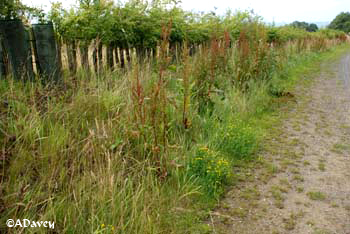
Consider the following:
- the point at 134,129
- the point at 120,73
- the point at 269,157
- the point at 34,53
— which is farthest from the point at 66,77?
the point at 269,157

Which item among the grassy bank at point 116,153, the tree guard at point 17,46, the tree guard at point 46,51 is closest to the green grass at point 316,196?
the grassy bank at point 116,153

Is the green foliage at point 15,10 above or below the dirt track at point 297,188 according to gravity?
above

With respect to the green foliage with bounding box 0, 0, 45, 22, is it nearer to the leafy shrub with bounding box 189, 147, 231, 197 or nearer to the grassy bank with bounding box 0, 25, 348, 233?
the grassy bank with bounding box 0, 25, 348, 233

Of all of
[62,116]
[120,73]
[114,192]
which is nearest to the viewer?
[114,192]

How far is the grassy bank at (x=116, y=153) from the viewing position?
2.41m

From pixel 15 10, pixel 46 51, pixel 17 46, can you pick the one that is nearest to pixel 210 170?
pixel 46 51

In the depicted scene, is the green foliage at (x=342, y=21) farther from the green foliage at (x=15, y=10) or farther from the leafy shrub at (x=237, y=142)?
the green foliage at (x=15, y=10)

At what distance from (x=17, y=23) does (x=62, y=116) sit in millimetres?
1392

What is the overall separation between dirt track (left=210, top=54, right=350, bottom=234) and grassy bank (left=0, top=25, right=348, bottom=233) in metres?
0.23

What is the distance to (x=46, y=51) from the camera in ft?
13.1

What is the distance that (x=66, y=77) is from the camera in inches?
165

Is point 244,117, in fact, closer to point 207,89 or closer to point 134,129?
point 207,89

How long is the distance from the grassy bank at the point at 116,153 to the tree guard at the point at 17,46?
0.24m

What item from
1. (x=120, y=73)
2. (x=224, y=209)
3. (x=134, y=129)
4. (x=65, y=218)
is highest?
(x=120, y=73)
